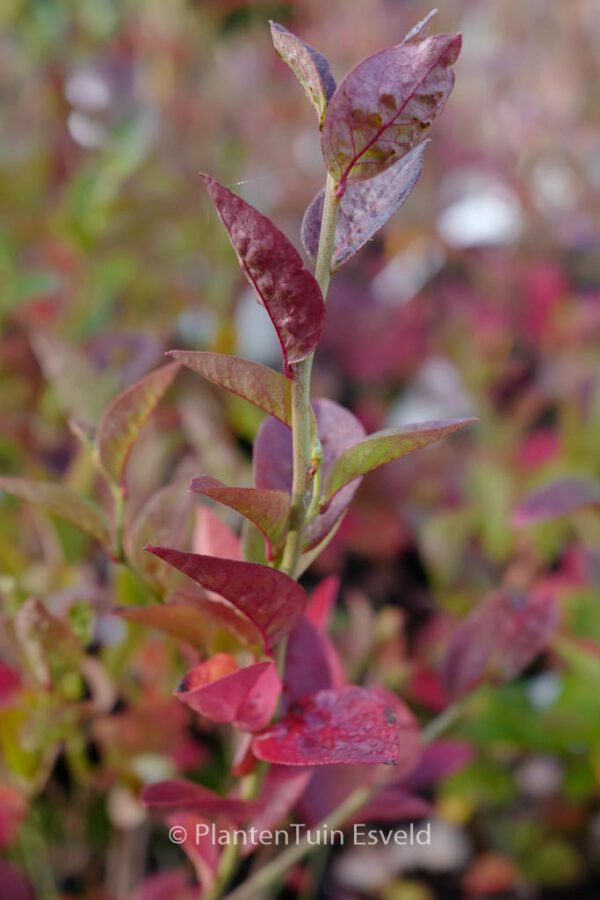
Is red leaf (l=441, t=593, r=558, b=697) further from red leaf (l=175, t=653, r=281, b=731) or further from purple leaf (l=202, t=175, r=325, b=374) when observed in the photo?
purple leaf (l=202, t=175, r=325, b=374)

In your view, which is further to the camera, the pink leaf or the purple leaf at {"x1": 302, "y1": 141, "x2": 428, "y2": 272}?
the pink leaf

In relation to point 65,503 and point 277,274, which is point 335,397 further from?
point 277,274

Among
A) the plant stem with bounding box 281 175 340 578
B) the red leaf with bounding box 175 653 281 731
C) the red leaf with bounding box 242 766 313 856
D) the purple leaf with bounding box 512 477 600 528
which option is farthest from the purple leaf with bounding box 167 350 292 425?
the purple leaf with bounding box 512 477 600 528

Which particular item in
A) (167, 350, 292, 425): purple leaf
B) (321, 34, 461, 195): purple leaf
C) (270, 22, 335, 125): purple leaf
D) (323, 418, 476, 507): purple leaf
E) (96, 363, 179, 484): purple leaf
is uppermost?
(270, 22, 335, 125): purple leaf

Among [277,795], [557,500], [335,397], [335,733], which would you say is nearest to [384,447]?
[335,733]

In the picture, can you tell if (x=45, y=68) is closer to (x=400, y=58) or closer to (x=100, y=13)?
(x=100, y=13)

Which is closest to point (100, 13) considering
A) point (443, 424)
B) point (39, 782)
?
point (39, 782)
